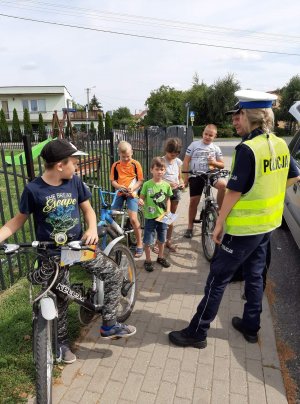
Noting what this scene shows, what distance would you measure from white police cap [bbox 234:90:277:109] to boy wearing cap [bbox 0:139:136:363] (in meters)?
1.27

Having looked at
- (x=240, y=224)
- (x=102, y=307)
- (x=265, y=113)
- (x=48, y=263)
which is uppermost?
(x=265, y=113)

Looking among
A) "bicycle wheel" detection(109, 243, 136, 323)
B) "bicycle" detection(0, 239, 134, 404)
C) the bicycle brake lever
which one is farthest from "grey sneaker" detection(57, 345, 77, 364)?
the bicycle brake lever

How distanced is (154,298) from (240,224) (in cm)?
163

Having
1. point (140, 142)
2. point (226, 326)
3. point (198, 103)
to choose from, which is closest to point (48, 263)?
point (226, 326)

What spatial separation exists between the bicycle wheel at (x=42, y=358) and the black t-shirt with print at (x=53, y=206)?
0.57 metres

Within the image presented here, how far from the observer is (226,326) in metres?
3.10

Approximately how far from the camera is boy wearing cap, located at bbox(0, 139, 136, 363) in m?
2.18

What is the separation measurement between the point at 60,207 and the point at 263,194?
149 centimetres

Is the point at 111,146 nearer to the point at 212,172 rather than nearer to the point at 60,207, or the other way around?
the point at 212,172

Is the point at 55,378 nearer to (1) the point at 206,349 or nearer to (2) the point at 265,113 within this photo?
(1) the point at 206,349

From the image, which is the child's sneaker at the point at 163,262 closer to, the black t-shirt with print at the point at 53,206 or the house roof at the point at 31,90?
the black t-shirt with print at the point at 53,206

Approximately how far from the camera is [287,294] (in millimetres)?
3791

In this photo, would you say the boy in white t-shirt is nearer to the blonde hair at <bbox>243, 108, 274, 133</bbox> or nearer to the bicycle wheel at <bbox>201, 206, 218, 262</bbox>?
the bicycle wheel at <bbox>201, 206, 218, 262</bbox>

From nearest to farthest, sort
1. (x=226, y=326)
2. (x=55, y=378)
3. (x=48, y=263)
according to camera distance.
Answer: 1. (x=48, y=263)
2. (x=55, y=378)
3. (x=226, y=326)
